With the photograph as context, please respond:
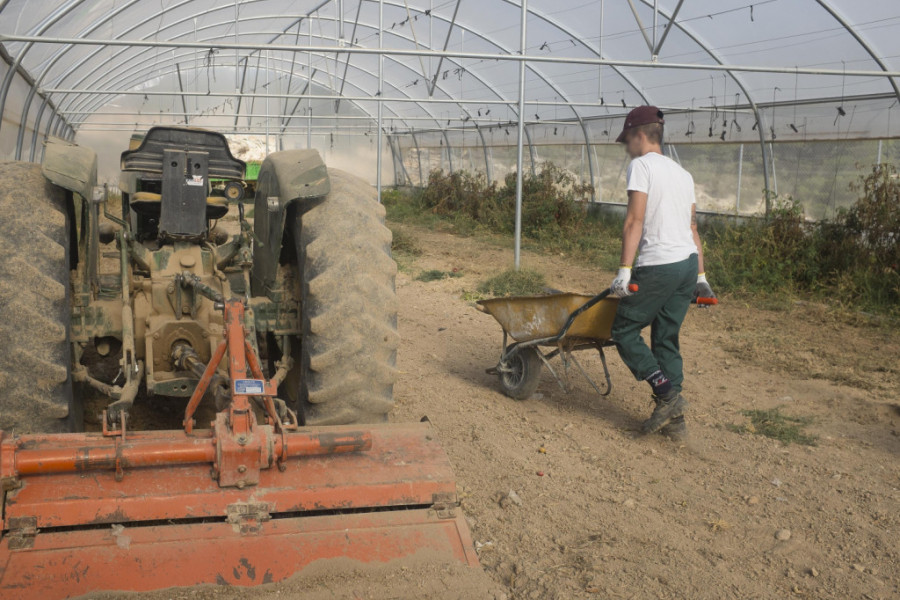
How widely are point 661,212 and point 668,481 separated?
58.4 inches

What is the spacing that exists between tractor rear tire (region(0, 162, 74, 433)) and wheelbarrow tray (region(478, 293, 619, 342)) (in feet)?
9.11

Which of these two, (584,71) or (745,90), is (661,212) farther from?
(584,71)

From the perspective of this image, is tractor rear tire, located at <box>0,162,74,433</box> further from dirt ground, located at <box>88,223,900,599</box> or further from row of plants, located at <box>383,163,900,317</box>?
row of plants, located at <box>383,163,900,317</box>

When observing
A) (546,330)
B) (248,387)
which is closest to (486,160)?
(546,330)

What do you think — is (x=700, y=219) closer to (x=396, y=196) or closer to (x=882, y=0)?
(x=882, y=0)

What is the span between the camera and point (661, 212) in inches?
173

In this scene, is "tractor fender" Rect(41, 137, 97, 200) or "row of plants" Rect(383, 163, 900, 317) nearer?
"tractor fender" Rect(41, 137, 97, 200)

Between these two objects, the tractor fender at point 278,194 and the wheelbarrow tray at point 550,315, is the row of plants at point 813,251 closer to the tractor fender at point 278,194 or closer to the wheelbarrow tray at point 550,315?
the wheelbarrow tray at point 550,315

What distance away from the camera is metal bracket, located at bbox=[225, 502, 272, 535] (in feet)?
7.89

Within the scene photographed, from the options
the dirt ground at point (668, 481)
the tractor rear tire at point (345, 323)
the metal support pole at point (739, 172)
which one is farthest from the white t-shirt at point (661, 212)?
the metal support pole at point (739, 172)

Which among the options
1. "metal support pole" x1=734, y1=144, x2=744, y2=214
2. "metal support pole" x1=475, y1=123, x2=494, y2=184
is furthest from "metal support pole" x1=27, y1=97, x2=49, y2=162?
"metal support pole" x1=734, y1=144, x2=744, y2=214

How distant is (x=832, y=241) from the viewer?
378 inches

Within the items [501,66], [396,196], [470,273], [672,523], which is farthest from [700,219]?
[396,196]

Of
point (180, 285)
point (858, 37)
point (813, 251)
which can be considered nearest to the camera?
point (180, 285)
